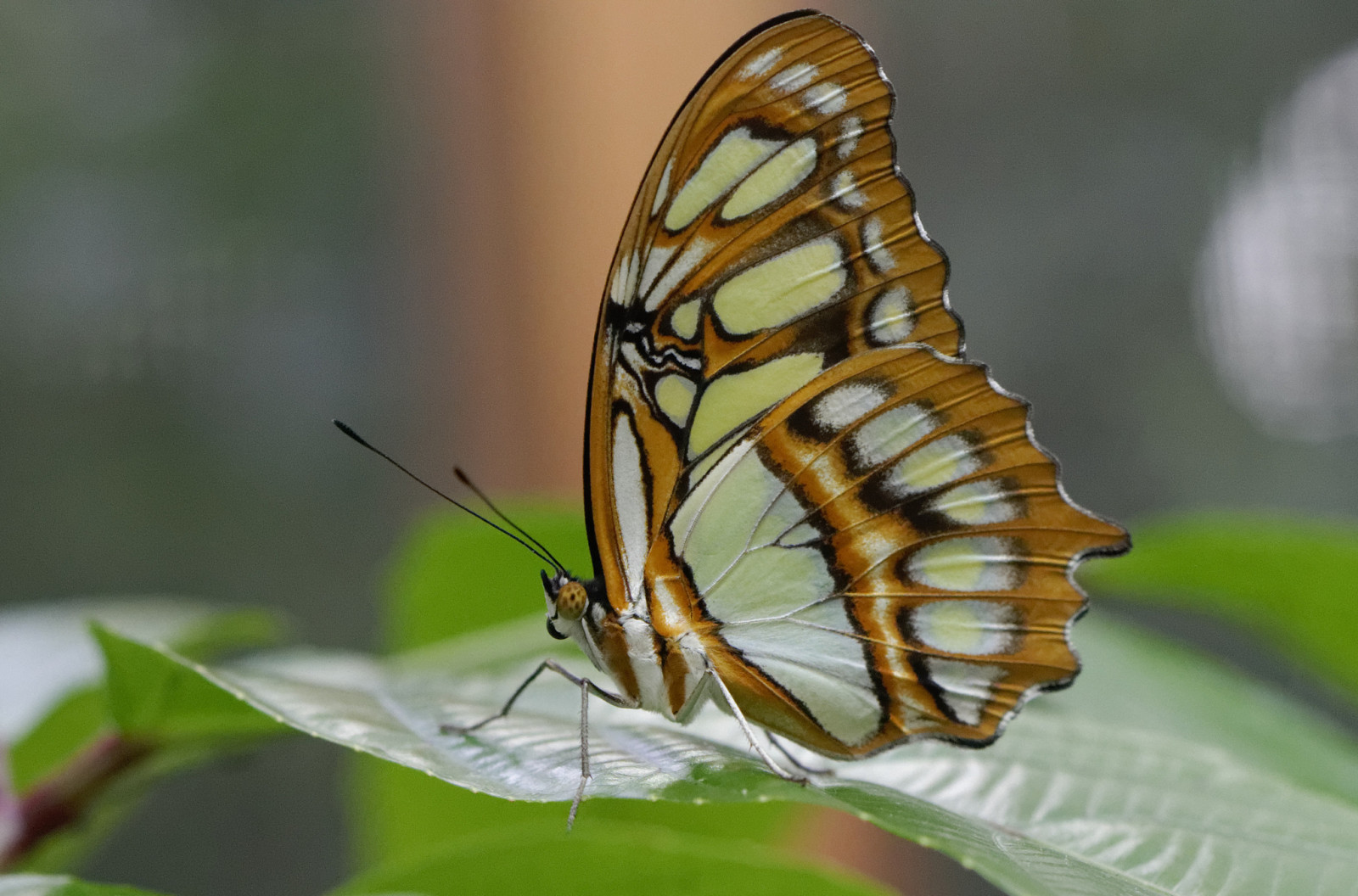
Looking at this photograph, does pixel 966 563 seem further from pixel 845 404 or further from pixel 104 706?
pixel 104 706

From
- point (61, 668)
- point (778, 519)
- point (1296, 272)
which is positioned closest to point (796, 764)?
point (778, 519)

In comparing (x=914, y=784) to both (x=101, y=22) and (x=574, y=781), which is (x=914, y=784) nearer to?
(x=574, y=781)

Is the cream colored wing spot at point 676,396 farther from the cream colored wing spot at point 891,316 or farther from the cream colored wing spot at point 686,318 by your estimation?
the cream colored wing spot at point 891,316

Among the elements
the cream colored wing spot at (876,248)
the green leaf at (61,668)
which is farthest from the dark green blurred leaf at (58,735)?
the cream colored wing spot at (876,248)

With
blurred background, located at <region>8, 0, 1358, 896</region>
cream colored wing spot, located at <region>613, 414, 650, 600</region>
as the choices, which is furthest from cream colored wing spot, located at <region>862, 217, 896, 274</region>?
blurred background, located at <region>8, 0, 1358, 896</region>

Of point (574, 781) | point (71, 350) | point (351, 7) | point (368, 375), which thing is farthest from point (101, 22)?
point (574, 781)

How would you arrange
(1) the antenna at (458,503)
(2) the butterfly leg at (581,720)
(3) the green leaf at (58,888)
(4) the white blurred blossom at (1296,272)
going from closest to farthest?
(3) the green leaf at (58,888)
(2) the butterfly leg at (581,720)
(1) the antenna at (458,503)
(4) the white blurred blossom at (1296,272)
